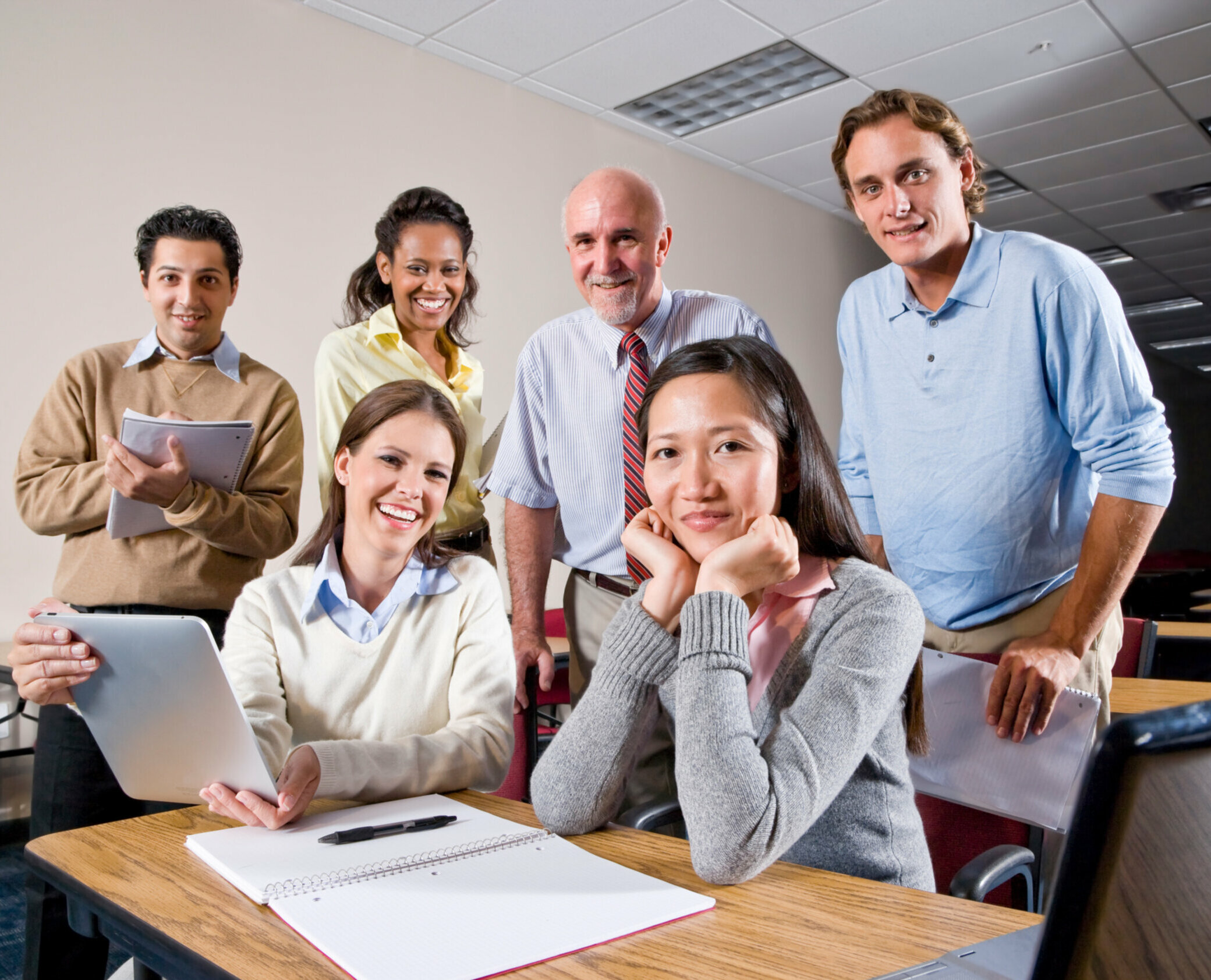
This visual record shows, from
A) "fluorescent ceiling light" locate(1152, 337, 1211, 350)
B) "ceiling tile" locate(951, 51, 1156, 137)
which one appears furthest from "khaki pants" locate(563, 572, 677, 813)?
"fluorescent ceiling light" locate(1152, 337, 1211, 350)

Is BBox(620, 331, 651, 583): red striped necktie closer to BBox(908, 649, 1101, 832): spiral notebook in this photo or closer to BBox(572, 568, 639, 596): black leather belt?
BBox(572, 568, 639, 596): black leather belt

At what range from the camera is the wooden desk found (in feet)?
2.55

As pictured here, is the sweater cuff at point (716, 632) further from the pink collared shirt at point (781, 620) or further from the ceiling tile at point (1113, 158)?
the ceiling tile at point (1113, 158)

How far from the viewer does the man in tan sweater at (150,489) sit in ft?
5.94

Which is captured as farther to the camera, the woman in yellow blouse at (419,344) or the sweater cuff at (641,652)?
the woman in yellow blouse at (419,344)

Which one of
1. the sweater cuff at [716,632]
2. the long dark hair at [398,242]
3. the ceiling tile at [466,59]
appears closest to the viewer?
the sweater cuff at [716,632]

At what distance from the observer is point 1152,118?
5.32m

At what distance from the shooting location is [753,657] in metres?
1.21

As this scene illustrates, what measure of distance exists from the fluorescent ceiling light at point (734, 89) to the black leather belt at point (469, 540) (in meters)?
3.11

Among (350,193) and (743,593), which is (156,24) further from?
(743,593)

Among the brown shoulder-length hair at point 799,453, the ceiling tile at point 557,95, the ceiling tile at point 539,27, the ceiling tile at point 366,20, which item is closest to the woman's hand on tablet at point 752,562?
the brown shoulder-length hair at point 799,453

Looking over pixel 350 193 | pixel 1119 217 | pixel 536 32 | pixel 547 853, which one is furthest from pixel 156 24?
A: pixel 1119 217

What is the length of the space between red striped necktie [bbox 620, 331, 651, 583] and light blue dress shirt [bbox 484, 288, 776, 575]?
2cm

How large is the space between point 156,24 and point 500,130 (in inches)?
63.9
